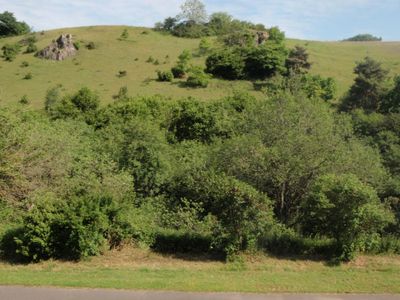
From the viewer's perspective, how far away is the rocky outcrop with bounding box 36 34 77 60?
2859 inches

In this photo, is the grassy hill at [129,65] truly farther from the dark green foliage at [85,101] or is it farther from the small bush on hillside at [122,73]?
the dark green foliage at [85,101]

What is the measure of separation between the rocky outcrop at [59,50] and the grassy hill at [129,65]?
4.77ft

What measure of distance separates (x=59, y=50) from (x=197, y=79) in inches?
995

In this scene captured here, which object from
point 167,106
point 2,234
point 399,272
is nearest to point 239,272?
point 399,272

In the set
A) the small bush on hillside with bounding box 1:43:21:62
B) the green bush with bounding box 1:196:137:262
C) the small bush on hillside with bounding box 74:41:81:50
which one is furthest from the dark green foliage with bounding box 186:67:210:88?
the green bush with bounding box 1:196:137:262

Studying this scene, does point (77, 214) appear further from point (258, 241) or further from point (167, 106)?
point (167, 106)

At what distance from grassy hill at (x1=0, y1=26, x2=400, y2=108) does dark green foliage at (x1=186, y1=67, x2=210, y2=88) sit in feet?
3.66

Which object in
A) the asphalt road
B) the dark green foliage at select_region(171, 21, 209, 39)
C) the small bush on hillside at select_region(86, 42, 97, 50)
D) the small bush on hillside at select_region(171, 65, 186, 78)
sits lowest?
the asphalt road

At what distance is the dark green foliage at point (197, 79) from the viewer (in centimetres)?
6125

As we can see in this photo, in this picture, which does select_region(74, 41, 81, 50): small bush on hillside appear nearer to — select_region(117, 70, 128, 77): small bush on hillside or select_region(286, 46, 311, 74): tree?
select_region(117, 70, 128, 77): small bush on hillside

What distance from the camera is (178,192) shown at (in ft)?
76.4

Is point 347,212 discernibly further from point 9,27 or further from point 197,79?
point 9,27

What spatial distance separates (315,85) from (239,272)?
47.8 m

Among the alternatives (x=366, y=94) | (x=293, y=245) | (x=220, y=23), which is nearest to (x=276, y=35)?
(x=220, y=23)
